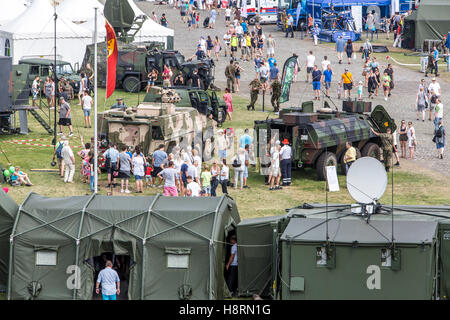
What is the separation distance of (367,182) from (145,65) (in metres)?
23.1

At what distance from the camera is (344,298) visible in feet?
A: 51.9

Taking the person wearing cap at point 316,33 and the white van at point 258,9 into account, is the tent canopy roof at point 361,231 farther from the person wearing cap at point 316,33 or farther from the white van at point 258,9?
the white van at point 258,9

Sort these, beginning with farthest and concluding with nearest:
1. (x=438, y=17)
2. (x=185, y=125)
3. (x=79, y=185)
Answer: (x=438, y=17) < (x=185, y=125) < (x=79, y=185)

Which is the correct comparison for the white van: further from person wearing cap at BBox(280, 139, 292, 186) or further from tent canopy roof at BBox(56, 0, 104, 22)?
person wearing cap at BBox(280, 139, 292, 186)

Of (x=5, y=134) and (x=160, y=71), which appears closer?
(x=5, y=134)

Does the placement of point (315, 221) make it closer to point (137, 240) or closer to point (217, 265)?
point (217, 265)

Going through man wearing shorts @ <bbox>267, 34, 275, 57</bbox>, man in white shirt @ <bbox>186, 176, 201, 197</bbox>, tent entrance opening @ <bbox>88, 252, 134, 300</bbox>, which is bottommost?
tent entrance opening @ <bbox>88, 252, 134, 300</bbox>

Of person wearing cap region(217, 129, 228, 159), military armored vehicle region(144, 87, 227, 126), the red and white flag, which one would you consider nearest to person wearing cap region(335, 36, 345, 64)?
military armored vehicle region(144, 87, 227, 126)

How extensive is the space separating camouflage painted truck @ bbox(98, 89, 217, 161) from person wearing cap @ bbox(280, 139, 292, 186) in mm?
3132

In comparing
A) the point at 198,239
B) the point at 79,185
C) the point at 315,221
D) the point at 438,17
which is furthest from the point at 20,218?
the point at 438,17

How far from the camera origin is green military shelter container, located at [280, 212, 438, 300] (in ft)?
51.0

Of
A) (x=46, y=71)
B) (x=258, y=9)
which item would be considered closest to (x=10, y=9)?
(x=46, y=71)

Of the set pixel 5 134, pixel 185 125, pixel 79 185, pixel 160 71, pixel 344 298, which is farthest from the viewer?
pixel 160 71
